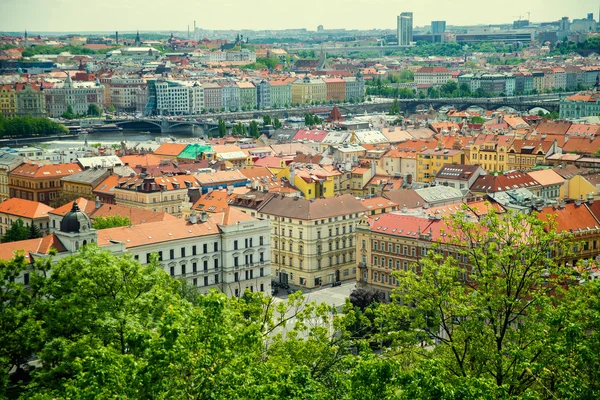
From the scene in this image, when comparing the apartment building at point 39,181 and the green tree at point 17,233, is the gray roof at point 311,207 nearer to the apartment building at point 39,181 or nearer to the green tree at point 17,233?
the green tree at point 17,233

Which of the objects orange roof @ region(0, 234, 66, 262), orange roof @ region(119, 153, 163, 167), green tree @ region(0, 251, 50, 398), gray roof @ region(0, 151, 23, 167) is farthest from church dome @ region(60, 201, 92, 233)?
gray roof @ region(0, 151, 23, 167)

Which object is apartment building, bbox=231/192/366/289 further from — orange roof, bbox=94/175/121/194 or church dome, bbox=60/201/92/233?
orange roof, bbox=94/175/121/194

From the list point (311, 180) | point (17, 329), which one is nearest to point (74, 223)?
point (17, 329)

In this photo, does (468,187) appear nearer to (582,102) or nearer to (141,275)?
(141,275)

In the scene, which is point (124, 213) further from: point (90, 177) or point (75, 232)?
point (90, 177)

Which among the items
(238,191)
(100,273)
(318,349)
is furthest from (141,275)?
(238,191)

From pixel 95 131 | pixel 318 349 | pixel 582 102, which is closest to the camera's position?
pixel 318 349

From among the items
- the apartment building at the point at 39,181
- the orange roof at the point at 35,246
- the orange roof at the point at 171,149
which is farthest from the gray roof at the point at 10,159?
the orange roof at the point at 35,246
